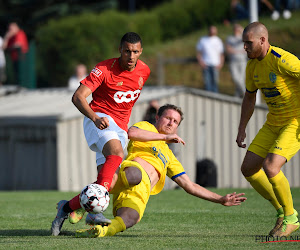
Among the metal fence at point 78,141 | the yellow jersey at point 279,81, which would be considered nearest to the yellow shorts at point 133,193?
the yellow jersey at point 279,81

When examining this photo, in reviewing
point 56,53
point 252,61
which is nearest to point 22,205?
point 252,61

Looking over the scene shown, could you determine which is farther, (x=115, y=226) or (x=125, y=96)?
(x=125, y=96)

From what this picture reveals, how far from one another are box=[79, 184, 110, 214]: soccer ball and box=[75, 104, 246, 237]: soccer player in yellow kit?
204mm

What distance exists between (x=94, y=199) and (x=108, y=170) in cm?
46

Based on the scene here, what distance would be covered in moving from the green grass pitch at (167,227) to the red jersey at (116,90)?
1331 mm

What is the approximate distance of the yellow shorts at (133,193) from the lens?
25.2 ft

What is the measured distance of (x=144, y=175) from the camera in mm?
7848

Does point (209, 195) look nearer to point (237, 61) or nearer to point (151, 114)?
point (151, 114)

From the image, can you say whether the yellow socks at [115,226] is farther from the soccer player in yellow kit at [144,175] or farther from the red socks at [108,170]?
the red socks at [108,170]

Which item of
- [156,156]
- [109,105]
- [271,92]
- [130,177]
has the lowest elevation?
[130,177]

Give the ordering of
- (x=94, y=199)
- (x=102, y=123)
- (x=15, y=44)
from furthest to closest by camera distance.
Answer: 1. (x=15, y=44)
2. (x=102, y=123)
3. (x=94, y=199)

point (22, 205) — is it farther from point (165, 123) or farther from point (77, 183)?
point (77, 183)

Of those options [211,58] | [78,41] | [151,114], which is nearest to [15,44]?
[211,58]

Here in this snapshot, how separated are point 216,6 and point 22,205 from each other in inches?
1041
